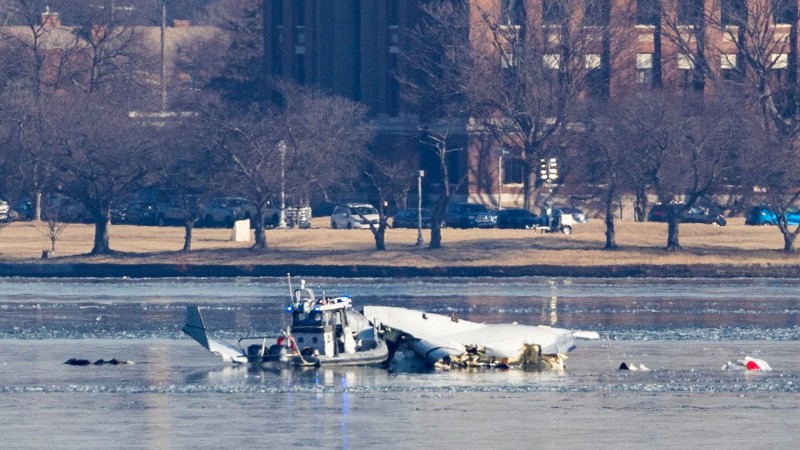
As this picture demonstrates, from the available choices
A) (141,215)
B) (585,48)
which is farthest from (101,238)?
(585,48)

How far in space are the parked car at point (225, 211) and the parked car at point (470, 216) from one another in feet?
31.5

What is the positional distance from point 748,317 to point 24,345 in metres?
20.3

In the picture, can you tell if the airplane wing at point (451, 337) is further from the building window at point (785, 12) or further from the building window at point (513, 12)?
the building window at point (785, 12)

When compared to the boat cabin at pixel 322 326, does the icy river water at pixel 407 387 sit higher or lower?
lower

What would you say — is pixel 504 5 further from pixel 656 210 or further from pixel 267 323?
pixel 267 323

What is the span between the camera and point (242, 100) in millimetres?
109938

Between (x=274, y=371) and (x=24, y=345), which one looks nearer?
(x=274, y=371)

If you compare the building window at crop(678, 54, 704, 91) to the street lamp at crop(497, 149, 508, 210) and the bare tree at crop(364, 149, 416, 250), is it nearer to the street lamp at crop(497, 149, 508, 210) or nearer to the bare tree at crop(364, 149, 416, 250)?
the street lamp at crop(497, 149, 508, 210)

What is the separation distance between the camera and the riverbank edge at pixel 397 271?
69688mm

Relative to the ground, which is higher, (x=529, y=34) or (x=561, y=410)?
(x=529, y=34)

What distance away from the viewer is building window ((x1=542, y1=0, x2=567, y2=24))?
94562 millimetres

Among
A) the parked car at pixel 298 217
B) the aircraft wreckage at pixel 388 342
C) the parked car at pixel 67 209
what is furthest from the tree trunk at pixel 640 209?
the aircraft wreckage at pixel 388 342

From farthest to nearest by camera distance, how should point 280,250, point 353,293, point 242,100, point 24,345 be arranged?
point 242,100, point 280,250, point 353,293, point 24,345

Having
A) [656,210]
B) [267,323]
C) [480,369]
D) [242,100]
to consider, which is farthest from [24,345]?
[242,100]
